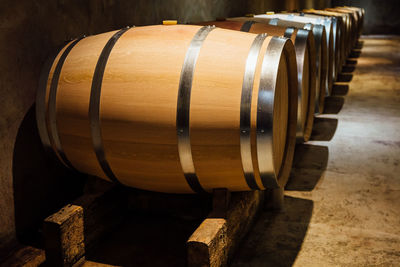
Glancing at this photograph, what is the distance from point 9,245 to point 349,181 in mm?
2376

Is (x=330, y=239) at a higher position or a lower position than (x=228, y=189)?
lower

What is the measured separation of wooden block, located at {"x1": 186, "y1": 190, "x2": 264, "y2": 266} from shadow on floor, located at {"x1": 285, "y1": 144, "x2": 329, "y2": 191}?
768mm

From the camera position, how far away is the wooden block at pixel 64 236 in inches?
78.0

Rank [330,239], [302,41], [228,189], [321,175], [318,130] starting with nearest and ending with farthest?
1. [228,189]
2. [330,239]
3. [302,41]
4. [321,175]
5. [318,130]

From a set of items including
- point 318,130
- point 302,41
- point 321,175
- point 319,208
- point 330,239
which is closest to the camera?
point 330,239

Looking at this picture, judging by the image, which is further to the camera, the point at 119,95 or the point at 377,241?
the point at 377,241

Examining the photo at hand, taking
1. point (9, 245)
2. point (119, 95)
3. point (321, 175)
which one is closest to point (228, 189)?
point (119, 95)

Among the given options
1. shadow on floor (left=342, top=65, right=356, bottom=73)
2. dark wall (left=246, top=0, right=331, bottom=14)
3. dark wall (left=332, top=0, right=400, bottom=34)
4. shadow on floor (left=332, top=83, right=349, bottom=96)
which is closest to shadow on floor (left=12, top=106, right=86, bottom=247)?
shadow on floor (left=332, top=83, right=349, bottom=96)

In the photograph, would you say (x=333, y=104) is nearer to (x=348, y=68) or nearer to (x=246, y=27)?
(x=246, y=27)

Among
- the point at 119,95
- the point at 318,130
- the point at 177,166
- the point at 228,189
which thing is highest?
the point at 119,95

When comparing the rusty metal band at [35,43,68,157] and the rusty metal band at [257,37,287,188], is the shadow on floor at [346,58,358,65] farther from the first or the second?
the rusty metal band at [35,43,68,157]

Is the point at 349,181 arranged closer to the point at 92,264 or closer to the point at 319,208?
the point at 319,208

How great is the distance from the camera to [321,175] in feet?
11.1

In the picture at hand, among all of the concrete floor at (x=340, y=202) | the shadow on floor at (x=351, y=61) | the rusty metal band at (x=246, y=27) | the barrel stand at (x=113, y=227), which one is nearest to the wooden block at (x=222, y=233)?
the barrel stand at (x=113, y=227)
